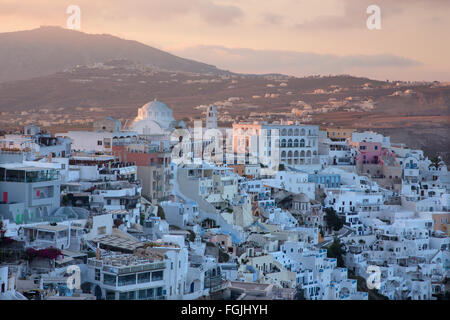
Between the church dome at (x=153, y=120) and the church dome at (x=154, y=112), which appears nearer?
the church dome at (x=153, y=120)

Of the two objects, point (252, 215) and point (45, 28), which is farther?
point (45, 28)

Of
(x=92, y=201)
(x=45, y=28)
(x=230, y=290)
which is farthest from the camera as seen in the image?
(x=45, y=28)

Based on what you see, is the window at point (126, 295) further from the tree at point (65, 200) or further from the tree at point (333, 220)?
the tree at point (333, 220)

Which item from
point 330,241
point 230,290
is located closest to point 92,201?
point 230,290

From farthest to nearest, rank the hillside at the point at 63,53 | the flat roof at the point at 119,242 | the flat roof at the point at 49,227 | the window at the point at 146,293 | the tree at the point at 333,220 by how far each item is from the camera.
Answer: the hillside at the point at 63,53 < the tree at the point at 333,220 < the flat roof at the point at 119,242 < the flat roof at the point at 49,227 < the window at the point at 146,293

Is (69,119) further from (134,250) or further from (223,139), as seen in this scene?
(134,250)

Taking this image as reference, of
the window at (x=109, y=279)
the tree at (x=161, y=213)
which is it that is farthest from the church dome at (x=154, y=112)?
the window at (x=109, y=279)
